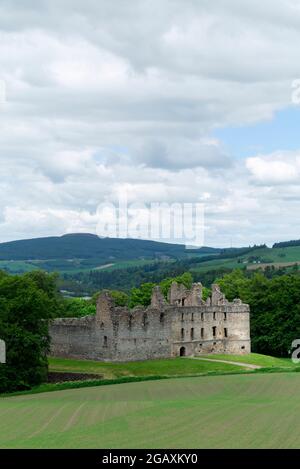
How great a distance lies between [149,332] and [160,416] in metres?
35.8

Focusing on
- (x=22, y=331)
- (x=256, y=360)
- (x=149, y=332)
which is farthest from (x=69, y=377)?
(x=256, y=360)

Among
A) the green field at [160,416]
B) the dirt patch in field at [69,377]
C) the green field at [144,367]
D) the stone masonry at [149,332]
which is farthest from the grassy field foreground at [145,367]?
the green field at [160,416]

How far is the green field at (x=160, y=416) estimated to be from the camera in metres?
32.4

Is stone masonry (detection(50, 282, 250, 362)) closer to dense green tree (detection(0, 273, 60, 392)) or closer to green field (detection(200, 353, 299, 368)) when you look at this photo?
green field (detection(200, 353, 299, 368))

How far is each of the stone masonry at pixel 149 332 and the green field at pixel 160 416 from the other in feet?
49.7

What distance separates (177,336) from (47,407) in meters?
33.8

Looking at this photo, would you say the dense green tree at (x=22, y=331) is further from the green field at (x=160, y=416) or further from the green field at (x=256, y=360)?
the green field at (x=256, y=360)

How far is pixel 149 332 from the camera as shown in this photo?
75562mm

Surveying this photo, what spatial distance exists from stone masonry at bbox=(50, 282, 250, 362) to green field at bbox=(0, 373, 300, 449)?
15161mm

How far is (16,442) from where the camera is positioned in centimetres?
3303

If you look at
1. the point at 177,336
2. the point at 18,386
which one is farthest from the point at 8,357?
the point at 177,336

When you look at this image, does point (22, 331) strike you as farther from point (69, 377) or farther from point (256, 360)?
point (256, 360)

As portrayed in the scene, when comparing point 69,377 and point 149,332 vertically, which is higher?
point 149,332
